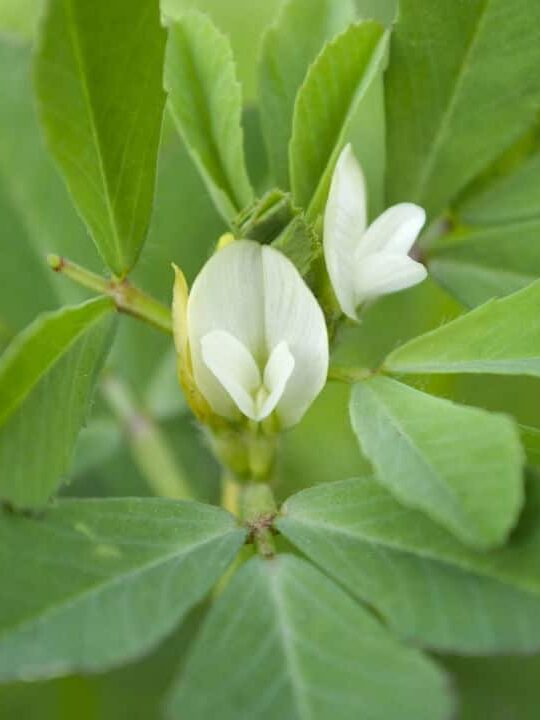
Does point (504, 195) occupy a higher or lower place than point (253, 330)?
higher

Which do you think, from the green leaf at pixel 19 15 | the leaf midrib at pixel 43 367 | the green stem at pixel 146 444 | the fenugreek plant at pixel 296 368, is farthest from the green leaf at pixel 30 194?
the leaf midrib at pixel 43 367

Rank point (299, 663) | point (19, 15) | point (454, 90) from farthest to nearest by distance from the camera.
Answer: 1. point (19, 15)
2. point (454, 90)
3. point (299, 663)

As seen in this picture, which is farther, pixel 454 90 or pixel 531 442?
pixel 454 90

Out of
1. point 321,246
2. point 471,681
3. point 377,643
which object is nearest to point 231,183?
point 321,246

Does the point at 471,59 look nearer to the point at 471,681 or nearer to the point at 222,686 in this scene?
the point at 222,686

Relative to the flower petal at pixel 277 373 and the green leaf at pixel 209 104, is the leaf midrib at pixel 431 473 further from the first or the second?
the green leaf at pixel 209 104

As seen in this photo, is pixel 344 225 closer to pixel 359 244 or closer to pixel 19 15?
pixel 359 244

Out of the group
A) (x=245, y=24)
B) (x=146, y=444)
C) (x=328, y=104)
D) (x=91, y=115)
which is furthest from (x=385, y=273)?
(x=245, y=24)

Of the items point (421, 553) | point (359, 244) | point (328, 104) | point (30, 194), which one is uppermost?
point (30, 194)
